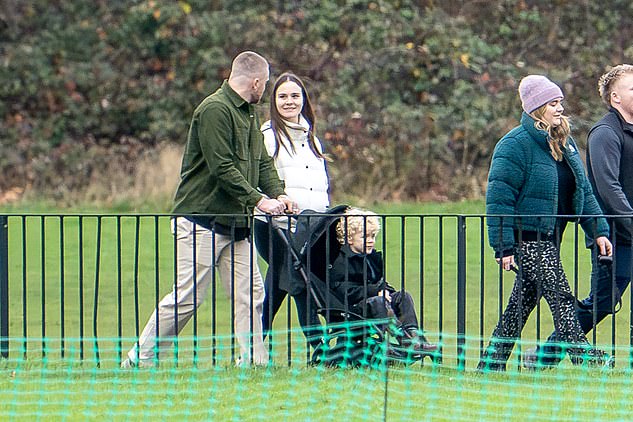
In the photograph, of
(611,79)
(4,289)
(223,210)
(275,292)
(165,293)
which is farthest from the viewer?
(165,293)

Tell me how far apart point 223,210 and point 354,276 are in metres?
0.82

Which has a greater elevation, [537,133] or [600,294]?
[537,133]

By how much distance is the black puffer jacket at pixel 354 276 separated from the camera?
308 inches

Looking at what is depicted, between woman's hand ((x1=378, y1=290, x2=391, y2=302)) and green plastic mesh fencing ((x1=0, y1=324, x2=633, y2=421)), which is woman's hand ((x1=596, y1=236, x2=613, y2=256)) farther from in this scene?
woman's hand ((x1=378, y1=290, x2=391, y2=302))

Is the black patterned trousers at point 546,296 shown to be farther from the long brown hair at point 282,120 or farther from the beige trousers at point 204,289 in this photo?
the long brown hair at point 282,120

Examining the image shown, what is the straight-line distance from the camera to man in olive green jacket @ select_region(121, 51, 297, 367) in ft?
25.4

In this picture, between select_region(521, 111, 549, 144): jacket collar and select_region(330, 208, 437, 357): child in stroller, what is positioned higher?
select_region(521, 111, 549, 144): jacket collar

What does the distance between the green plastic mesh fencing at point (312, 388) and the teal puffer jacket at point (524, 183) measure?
2.21ft

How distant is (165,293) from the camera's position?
11.7 metres

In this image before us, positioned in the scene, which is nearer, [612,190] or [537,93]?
[537,93]

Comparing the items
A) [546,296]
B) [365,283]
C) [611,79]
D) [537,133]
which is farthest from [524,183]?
[365,283]

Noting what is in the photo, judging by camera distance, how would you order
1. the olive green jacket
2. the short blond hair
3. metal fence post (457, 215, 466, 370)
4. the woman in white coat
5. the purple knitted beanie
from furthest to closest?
the woman in white coat, the short blond hair, the purple knitted beanie, the olive green jacket, metal fence post (457, 215, 466, 370)

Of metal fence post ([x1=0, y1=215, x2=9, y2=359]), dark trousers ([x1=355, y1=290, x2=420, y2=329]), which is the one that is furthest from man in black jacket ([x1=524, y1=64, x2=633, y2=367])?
metal fence post ([x1=0, y1=215, x2=9, y2=359])

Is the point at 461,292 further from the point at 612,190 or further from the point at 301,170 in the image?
the point at 301,170
